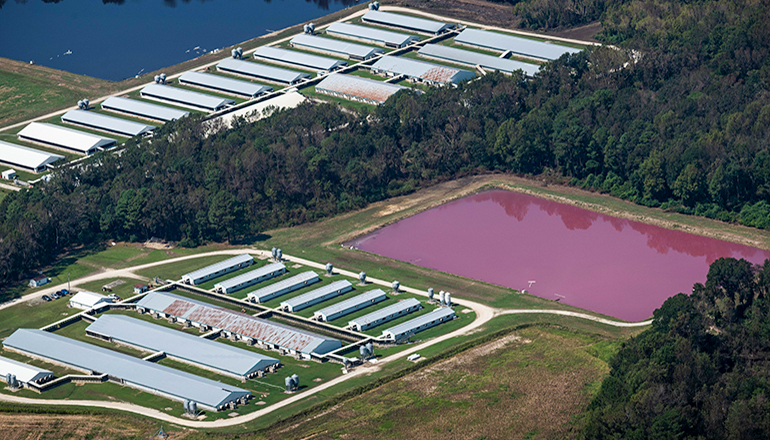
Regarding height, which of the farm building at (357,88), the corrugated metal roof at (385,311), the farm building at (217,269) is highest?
the farm building at (357,88)

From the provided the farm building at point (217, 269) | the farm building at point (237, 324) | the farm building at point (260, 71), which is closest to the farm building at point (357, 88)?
A: the farm building at point (260, 71)

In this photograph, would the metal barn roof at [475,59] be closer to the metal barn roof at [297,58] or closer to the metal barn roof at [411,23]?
Result: the metal barn roof at [411,23]

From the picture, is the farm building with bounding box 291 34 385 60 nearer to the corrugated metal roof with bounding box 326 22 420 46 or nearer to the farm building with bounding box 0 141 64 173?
the corrugated metal roof with bounding box 326 22 420 46

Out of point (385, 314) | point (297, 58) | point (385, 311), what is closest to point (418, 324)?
point (385, 314)

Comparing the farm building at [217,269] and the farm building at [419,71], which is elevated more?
the farm building at [419,71]

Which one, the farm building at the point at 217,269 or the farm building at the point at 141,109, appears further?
the farm building at the point at 141,109

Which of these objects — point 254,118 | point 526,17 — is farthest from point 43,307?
point 526,17

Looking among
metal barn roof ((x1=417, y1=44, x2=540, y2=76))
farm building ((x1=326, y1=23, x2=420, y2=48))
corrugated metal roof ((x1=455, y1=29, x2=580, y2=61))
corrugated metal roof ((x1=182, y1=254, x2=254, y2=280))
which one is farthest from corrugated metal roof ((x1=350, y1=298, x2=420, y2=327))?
farm building ((x1=326, y1=23, x2=420, y2=48))
